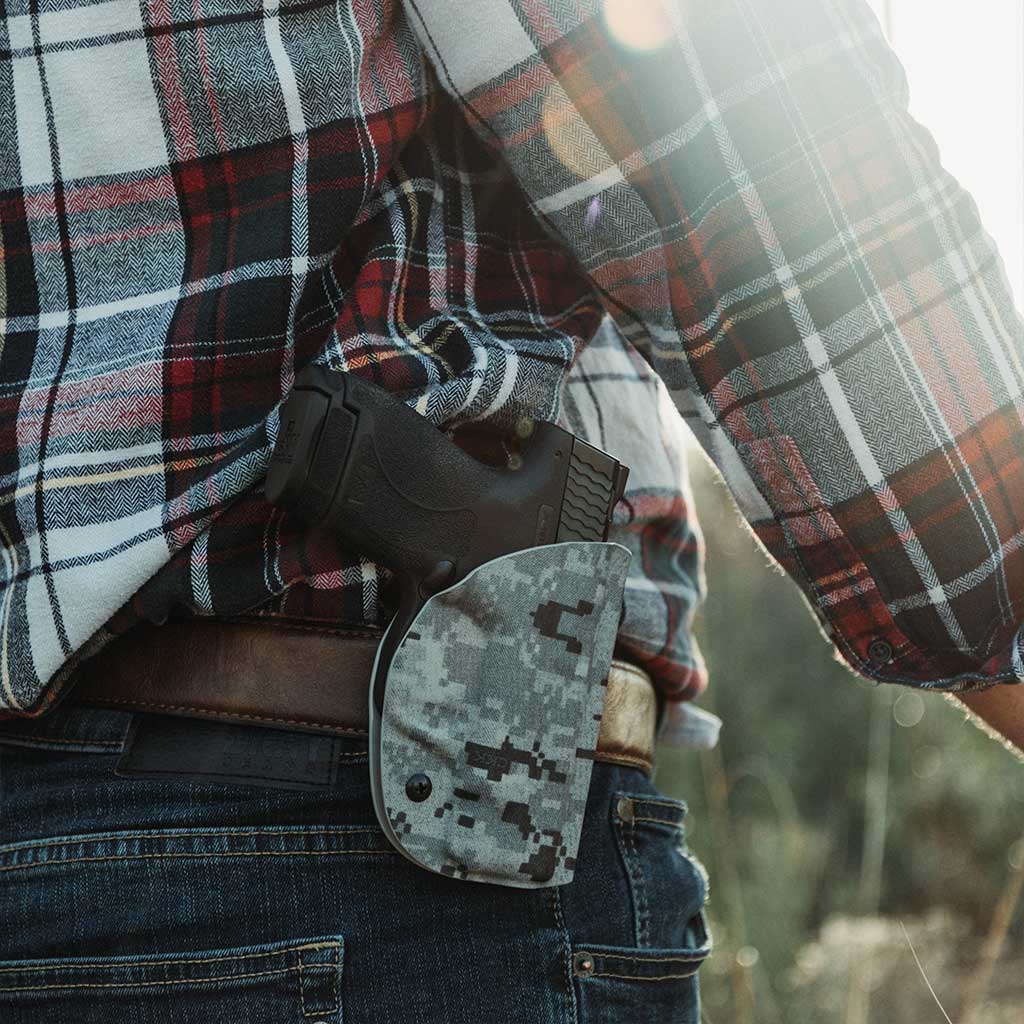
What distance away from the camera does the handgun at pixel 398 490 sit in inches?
38.0

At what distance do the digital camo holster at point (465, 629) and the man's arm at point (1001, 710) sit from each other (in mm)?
450

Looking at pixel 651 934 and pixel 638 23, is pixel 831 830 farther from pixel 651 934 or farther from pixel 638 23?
pixel 638 23

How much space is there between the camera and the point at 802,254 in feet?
A: 3.37

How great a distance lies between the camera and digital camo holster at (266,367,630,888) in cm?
97

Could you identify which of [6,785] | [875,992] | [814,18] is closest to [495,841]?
[6,785]

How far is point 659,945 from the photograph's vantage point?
42.5 inches

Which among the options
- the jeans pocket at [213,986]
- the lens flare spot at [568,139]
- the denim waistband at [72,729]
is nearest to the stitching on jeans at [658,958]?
the jeans pocket at [213,986]

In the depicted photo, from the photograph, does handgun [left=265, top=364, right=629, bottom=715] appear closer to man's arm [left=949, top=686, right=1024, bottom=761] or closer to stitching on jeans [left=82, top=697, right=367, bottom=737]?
stitching on jeans [left=82, top=697, right=367, bottom=737]

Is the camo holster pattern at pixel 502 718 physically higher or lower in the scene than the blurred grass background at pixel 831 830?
higher

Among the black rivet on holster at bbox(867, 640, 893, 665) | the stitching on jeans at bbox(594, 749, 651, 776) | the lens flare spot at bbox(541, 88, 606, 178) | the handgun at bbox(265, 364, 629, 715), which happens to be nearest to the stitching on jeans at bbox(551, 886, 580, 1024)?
the stitching on jeans at bbox(594, 749, 651, 776)

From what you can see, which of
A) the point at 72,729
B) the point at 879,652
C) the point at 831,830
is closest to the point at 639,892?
the point at 879,652

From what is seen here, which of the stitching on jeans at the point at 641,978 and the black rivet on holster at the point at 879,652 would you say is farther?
the black rivet on holster at the point at 879,652

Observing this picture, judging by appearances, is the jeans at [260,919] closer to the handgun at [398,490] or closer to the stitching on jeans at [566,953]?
Answer: the stitching on jeans at [566,953]

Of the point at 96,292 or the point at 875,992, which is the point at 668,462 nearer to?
the point at 96,292
